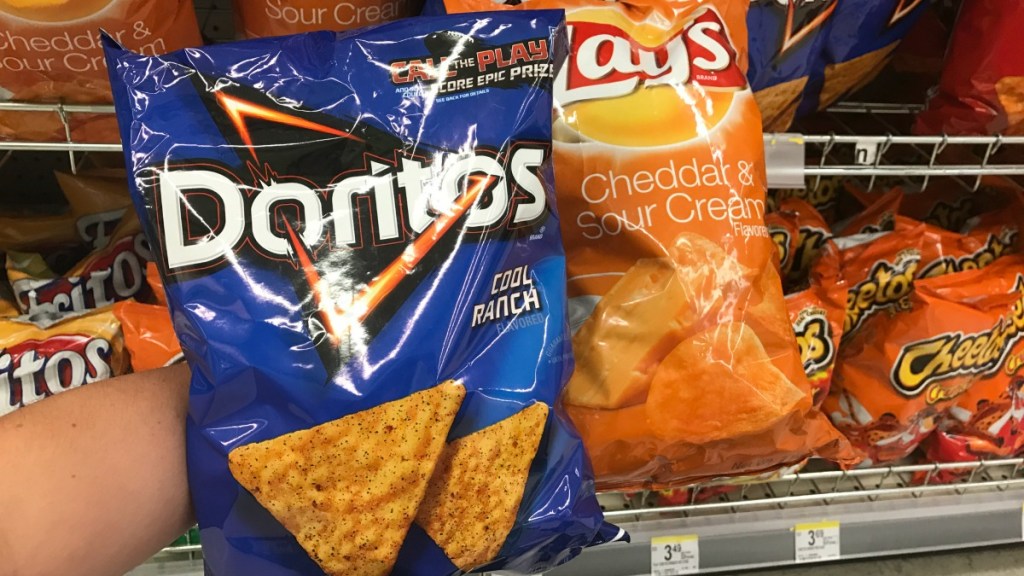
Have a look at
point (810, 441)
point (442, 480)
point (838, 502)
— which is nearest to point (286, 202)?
point (442, 480)

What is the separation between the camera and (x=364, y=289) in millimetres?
Answer: 604

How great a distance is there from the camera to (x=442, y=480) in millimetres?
624

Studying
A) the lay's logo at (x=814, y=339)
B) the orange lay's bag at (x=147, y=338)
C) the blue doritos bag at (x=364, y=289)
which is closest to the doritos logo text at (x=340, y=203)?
the blue doritos bag at (x=364, y=289)

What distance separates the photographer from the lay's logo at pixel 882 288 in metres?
1.12

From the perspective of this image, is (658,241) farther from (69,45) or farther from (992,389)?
(992,389)

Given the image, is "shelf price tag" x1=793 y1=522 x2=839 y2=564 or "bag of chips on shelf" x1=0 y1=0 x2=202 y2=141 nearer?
"bag of chips on shelf" x1=0 y1=0 x2=202 y2=141

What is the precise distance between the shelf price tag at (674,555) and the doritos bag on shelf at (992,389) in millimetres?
462

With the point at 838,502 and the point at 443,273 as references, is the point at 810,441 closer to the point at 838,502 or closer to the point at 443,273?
the point at 838,502

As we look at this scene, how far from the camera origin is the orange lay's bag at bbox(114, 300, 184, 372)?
87 centimetres

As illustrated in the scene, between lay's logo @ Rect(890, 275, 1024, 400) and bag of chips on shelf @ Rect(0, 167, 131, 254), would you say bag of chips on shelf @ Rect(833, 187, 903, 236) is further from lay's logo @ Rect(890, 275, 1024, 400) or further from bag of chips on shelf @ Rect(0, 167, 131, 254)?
bag of chips on shelf @ Rect(0, 167, 131, 254)

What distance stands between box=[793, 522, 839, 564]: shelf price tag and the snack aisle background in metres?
0.01

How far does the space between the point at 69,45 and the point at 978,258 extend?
4.11 ft

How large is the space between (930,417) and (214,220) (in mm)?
Answer: 1087

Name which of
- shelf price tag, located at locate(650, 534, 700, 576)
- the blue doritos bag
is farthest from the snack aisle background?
the blue doritos bag
